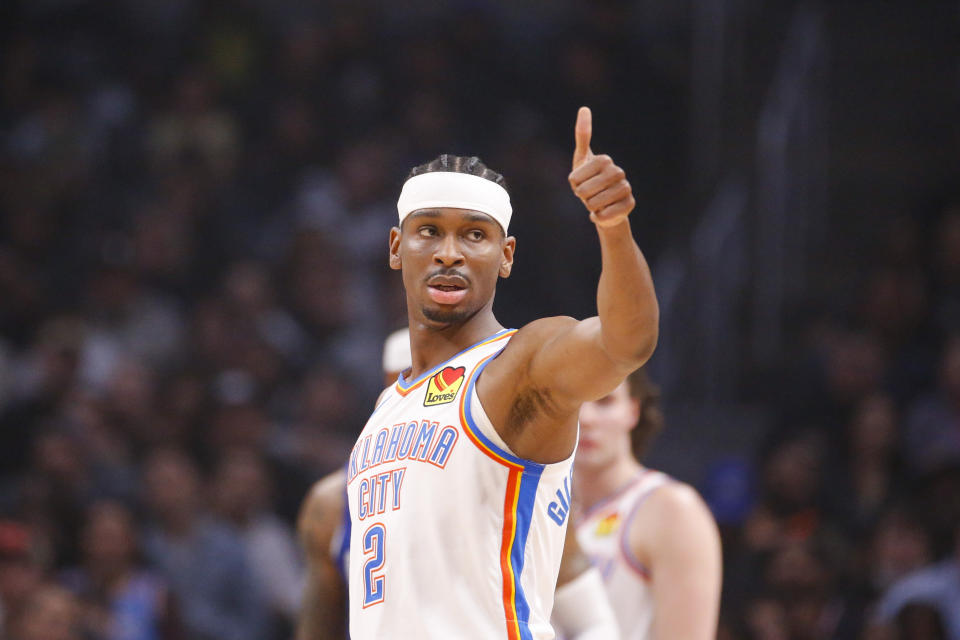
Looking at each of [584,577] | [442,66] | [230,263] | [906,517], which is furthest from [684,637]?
[442,66]

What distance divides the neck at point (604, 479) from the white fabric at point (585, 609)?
0.69 metres

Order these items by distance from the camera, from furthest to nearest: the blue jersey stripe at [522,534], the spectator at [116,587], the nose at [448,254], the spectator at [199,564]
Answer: the spectator at [199,564]
the spectator at [116,587]
the nose at [448,254]
the blue jersey stripe at [522,534]

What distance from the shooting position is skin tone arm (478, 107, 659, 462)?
269cm

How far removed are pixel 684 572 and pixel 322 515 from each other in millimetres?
1257

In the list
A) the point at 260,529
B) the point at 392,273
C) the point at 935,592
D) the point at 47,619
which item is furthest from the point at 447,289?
the point at 392,273

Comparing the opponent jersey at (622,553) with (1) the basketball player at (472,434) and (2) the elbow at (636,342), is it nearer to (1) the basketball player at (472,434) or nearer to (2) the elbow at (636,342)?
(1) the basketball player at (472,434)

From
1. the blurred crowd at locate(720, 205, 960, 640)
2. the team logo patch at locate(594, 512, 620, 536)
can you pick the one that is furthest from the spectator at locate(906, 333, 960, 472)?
the team logo patch at locate(594, 512, 620, 536)

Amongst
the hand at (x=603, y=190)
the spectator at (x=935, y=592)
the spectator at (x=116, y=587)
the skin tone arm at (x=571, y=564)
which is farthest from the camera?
the spectator at (x=116, y=587)

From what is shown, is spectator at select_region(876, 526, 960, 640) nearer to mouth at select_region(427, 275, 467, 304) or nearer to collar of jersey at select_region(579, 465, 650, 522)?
collar of jersey at select_region(579, 465, 650, 522)

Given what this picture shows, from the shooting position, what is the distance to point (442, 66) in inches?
430

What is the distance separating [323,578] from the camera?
15.7 feet

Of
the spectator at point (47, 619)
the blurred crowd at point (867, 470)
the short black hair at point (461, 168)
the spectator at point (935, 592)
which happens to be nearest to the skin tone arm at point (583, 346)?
the short black hair at point (461, 168)

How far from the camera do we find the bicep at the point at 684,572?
4336mm

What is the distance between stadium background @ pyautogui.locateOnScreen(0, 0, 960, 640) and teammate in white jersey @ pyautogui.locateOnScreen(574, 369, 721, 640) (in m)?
1.83
